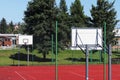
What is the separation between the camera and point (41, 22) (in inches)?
1583

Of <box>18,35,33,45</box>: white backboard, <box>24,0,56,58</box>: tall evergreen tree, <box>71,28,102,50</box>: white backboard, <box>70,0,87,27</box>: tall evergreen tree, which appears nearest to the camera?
<box>71,28,102,50</box>: white backboard

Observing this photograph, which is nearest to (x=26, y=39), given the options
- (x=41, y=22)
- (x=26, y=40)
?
(x=26, y=40)

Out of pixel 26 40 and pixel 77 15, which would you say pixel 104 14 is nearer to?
pixel 77 15

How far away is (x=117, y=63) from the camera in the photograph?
40.0m

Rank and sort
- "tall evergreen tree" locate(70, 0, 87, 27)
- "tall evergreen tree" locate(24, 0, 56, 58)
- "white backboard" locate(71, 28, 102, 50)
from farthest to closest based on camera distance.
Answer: "tall evergreen tree" locate(70, 0, 87, 27), "tall evergreen tree" locate(24, 0, 56, 58), "white backboard" locate(71, 28, 102, 50)

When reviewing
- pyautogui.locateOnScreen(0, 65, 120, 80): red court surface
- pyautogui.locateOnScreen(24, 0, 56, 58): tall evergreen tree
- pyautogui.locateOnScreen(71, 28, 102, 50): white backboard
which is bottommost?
pyautogui.locateOnScreen(0, 65, 120, 80): red court surface

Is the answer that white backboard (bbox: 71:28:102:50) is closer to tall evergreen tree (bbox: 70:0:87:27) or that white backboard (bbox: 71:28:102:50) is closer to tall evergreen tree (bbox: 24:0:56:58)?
tall evergreen tree (bbox: 24:0:56:58)

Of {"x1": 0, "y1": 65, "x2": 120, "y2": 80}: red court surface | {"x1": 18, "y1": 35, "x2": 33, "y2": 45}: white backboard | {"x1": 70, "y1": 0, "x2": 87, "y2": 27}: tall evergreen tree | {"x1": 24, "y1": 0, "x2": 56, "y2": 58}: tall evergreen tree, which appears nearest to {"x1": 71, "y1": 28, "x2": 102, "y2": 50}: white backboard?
{"x1": 0, "y1": 65, "x2": 120, "y2": 80}: red court surface

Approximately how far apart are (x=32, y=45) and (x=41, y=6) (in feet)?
16.9

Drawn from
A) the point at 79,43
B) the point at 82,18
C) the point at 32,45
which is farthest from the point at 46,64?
the point at 79,43

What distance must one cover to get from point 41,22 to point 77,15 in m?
9.22

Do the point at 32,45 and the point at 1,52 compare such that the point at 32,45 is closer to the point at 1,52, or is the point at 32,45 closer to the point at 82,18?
the point at 82,18

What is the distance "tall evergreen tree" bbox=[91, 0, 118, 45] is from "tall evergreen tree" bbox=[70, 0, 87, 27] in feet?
A: 6.93

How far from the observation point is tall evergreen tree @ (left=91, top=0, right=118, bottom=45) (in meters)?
38.9
